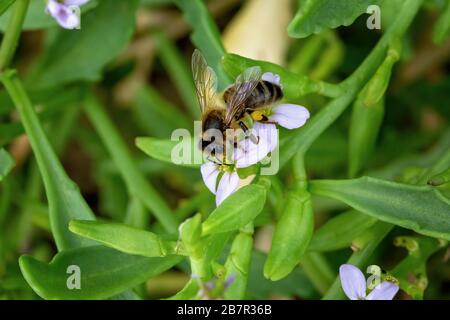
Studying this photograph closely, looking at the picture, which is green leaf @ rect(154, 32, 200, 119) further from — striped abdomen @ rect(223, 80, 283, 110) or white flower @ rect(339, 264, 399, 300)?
white flower @ rect(339, 264, 399, 300)

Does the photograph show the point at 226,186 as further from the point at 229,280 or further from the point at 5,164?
the point at 5,164

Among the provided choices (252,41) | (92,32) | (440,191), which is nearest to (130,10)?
(92,32)

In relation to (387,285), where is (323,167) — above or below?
above

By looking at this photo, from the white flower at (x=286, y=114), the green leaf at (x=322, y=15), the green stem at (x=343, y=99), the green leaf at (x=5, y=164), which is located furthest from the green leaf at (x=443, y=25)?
the green leaf at (x=5, y=164)

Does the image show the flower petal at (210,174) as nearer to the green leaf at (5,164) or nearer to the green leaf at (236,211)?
the green leaf at (236,211)

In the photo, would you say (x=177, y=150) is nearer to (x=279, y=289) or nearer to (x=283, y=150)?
(x=283, y=150)

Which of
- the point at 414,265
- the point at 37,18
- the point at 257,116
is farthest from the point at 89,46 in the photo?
the point at 414,265

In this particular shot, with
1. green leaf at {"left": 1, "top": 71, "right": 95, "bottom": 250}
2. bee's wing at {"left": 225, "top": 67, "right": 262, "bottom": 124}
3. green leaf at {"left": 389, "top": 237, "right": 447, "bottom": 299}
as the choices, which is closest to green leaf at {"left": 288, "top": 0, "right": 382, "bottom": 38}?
bee's wing at {"left": 225, "top": 67, "right": 262, "bottom": 124}
